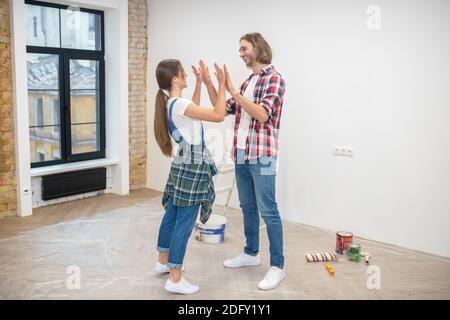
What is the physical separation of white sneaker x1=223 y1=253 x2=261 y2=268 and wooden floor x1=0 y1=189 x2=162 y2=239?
1.85 meters

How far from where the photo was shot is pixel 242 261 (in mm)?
3637

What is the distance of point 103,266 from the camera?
3.64m

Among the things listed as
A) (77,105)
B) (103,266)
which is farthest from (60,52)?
(103,266)

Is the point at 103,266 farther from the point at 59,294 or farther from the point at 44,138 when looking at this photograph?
the point at 44,138

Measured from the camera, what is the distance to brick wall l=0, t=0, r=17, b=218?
4.55 m

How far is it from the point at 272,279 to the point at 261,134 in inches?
37.1

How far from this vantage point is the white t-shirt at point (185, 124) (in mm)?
2936

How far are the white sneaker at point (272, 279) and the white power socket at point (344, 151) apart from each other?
4.68 feet

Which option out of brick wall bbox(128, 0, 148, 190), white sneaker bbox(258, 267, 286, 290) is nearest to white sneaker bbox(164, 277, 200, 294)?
white sneaker bbox(258, 267, 286, 290)

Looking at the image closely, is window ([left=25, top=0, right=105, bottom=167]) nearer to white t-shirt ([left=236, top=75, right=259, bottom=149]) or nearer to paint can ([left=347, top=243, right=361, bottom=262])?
white t-shirt ([left=236, top=75, right=259, bottom=149])

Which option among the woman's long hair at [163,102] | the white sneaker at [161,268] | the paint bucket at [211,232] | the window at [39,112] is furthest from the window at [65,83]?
the woman's long hair at [163,102]

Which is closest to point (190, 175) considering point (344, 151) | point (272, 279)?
point (272, 279)

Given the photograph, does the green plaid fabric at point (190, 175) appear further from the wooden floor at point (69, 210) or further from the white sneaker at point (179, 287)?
the wooden floor at point (69, 210)

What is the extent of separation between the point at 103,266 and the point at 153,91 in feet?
8.83
